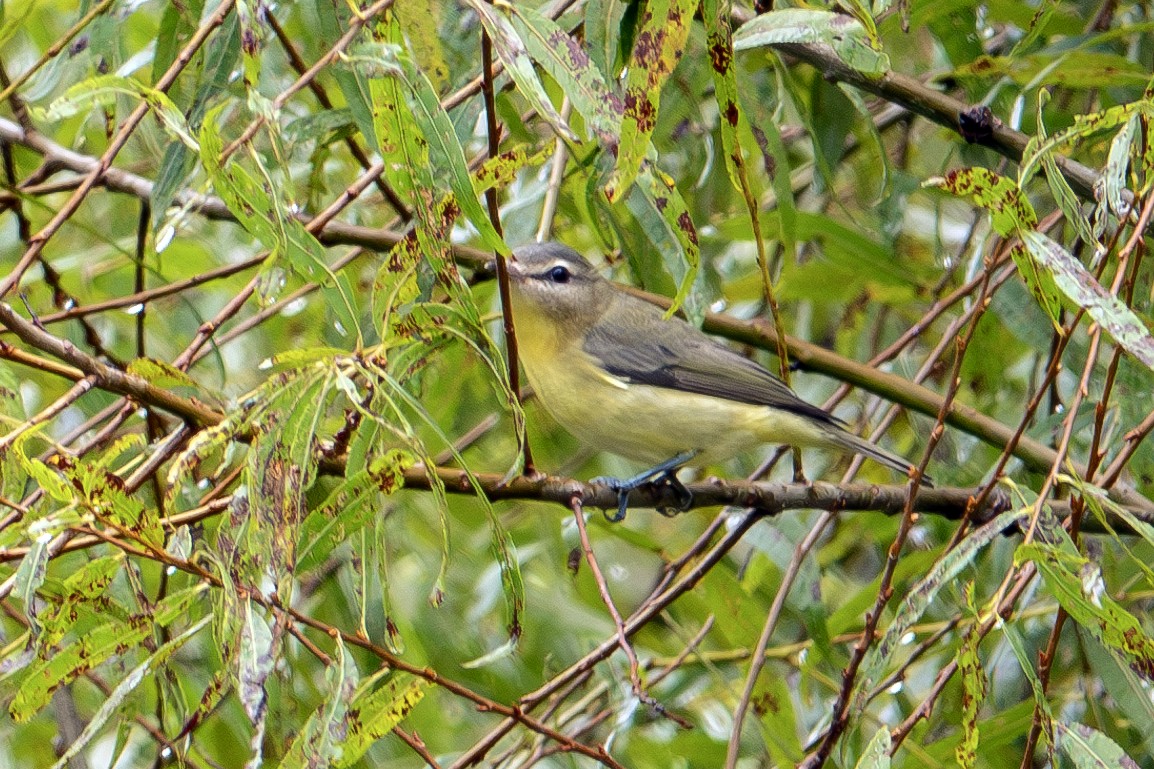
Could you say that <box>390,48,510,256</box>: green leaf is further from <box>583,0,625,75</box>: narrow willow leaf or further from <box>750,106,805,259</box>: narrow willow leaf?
<box>750,106,805,259</box>: narrow willow leaf

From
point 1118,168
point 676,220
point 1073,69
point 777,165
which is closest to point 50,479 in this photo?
point 676,220

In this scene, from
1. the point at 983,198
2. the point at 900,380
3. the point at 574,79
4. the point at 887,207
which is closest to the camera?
the point at 574,79

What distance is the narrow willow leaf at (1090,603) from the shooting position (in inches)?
72.2

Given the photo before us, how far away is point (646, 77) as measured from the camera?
169 centimetres

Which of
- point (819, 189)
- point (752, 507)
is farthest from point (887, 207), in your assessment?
point (752, 507)

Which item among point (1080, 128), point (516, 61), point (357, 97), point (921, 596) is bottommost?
point (921, 596)

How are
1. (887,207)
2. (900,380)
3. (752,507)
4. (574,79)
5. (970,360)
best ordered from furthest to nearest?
(970,360), (887,207), (900,380), (752,507), (574,79)

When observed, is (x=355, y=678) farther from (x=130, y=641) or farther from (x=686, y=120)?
(x=686, y=120)

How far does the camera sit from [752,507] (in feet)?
8.57

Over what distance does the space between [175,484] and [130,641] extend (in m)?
0.25

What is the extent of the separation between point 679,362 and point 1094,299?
2024mm

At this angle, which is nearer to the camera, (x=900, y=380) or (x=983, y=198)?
(x=983, y=198)

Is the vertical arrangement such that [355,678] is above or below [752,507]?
above

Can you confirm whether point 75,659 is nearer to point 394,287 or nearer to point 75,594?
point 75,594
